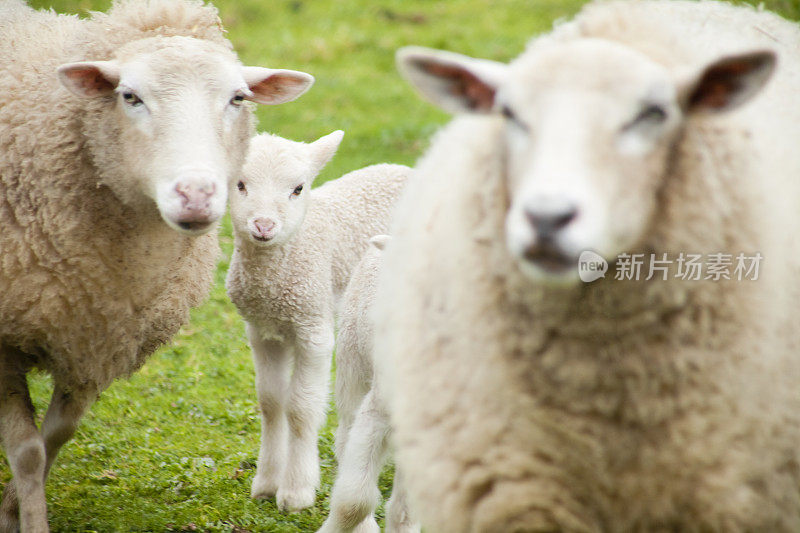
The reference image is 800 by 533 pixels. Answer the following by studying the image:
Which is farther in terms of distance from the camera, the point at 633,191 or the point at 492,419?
the point at 492,419

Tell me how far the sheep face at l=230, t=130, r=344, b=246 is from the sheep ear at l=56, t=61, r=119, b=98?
1.09 metres

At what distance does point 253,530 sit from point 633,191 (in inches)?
110

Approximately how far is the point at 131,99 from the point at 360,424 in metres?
1.63

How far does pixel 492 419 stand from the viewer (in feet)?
8.93

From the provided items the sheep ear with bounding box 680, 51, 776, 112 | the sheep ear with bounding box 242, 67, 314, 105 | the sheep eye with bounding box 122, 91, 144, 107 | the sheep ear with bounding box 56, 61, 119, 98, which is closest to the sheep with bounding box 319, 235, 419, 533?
the sheep ear with bounding box 242, 67, 314, 105

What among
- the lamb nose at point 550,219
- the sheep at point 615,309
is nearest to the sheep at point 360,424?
the sheep at point 615,309

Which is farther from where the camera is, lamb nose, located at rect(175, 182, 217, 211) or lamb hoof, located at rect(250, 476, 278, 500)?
lamb hoof, located at rect(250, 476, 278, 500)

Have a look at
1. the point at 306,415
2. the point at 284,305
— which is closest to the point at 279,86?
the point at 284,305

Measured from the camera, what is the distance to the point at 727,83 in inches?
101

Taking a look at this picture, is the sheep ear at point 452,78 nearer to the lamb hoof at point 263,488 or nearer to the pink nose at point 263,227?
the pink nose at point 263,227

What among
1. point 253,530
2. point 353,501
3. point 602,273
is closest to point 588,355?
point 602,273

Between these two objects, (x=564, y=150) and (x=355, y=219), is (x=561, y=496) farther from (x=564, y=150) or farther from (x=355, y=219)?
(x=355, y=219)

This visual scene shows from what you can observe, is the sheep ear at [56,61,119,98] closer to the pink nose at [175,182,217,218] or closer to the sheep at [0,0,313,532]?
the sheep at [0,0,313,532]

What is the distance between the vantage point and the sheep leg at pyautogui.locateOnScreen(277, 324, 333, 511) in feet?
Result: 16.1
